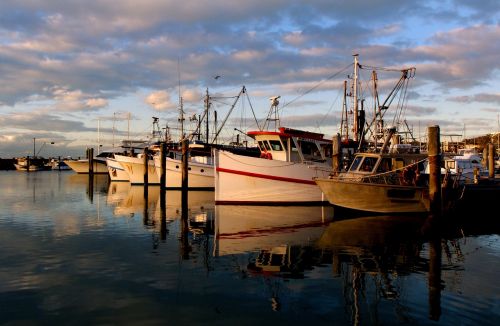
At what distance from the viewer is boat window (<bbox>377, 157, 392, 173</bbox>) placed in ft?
78.0

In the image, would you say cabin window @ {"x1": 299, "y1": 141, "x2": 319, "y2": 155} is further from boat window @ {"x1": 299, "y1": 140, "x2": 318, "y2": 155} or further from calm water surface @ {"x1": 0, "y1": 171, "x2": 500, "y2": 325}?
calm water surface @ {"x1": 0, "y1": 171, "x2": 500, "y2": 325}

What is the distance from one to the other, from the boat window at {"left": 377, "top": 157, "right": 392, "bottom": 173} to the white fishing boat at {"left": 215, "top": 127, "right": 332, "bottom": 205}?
3.53 meters

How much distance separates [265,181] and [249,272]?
15.5 m

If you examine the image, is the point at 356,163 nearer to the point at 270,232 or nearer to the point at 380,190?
the point at 380,190

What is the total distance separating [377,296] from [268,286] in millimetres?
2504

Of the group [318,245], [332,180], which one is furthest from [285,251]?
[332,180]

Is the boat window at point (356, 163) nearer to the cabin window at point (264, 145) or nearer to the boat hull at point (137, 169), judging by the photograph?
the cabin window at point (264, 145)

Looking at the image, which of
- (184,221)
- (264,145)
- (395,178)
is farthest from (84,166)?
(395,178)

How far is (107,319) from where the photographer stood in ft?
26.7

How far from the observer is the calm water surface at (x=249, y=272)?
8508mm

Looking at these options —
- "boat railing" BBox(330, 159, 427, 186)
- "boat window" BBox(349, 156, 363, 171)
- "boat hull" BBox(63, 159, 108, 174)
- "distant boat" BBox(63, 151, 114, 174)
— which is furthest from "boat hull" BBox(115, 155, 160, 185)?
"boat hull" BBox(63, 159, 108, 174)

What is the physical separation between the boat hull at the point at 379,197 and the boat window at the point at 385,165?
84.0 inches

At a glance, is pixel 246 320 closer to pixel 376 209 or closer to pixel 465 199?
pixel 376 209

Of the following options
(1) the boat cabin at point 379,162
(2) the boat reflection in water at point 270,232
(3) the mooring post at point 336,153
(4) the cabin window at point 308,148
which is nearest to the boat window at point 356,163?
(1) the boat cabin at point 379,162
